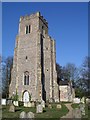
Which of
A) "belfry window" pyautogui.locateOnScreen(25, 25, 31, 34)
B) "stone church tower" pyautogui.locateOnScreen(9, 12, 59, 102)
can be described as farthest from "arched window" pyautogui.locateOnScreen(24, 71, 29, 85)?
"belfry window" pyautogui.locateOnScreen(25, 25, 31, 34)

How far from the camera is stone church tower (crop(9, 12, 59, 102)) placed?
38.4 m

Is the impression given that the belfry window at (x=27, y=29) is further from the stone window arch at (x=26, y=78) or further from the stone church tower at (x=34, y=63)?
the stone window arch at (x=26, y=78)

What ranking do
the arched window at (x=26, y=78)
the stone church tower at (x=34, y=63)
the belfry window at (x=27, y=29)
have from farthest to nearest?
the belfry window at (x=27, y=29), the arched window at (x=26, y=78), the stone church tower at (x=34, y=63)

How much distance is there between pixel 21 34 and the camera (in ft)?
141

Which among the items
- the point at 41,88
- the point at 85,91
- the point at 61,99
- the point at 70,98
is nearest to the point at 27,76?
the point at 41,88

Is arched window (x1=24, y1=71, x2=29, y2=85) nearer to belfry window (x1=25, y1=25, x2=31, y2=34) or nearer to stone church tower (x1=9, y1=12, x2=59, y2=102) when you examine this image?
stone church tower (x1=9, y1=12, x2=59, y2=102)

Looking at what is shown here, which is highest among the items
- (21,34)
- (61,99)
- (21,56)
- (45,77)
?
(21,34)

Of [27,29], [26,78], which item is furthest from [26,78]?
[27,29]

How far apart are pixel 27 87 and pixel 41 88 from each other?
307cm

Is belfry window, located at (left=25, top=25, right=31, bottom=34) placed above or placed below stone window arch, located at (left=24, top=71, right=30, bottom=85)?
above

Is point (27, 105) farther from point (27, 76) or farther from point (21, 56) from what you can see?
point (21, 56)

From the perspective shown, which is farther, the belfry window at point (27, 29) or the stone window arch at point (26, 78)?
the belfry window at point (27, 29)

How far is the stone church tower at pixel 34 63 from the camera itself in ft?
126

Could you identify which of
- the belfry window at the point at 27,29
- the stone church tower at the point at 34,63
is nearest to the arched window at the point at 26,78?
the stone church tower at the point at 34,63
